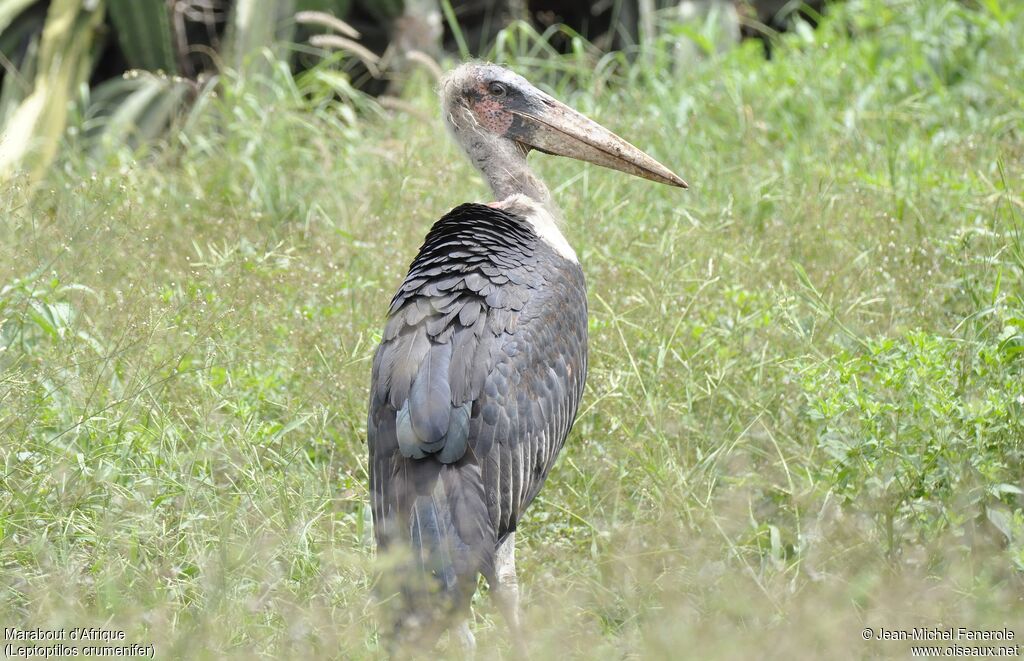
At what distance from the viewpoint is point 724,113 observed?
6.47 meters

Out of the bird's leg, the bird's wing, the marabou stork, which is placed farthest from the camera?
the bird's leg

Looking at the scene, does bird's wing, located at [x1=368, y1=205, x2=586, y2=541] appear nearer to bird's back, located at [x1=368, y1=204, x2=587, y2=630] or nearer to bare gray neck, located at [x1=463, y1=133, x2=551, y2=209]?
bird's back, located at [x1=368, y1=204, x2=587, y2=630]

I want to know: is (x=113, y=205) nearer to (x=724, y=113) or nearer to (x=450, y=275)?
(x=450, y=275)

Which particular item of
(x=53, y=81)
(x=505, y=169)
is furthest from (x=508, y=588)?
(x=53, y=81)

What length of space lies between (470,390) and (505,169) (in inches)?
47.9

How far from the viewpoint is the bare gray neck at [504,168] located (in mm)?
4383

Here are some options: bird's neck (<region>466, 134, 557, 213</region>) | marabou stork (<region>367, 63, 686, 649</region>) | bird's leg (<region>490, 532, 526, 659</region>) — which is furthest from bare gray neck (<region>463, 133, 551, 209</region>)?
bird's leg (<region>490, 532, 526, 659</region>)

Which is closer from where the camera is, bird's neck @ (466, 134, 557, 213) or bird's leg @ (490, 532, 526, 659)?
bird's leg @ (490, 532, 526, 659)

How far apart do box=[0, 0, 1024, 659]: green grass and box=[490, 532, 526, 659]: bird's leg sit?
0.35 feet

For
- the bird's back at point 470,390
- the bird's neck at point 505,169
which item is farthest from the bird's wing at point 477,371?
the bird's neck at point 505,169

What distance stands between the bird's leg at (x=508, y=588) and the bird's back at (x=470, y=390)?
0.41 feet

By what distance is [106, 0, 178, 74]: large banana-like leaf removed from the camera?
7.56m

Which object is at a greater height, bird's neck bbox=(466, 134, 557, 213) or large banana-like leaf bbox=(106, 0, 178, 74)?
bird's neck bbox=(466, 134, 557, 213)

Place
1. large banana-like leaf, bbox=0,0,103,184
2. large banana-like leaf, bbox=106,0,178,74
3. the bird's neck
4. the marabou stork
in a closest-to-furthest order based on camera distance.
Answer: the marabou stork → the bird's neck → large banana-like leaf, bbox=0,0,103,184 → large banana-like leaf, bbox=106,0,178,74
